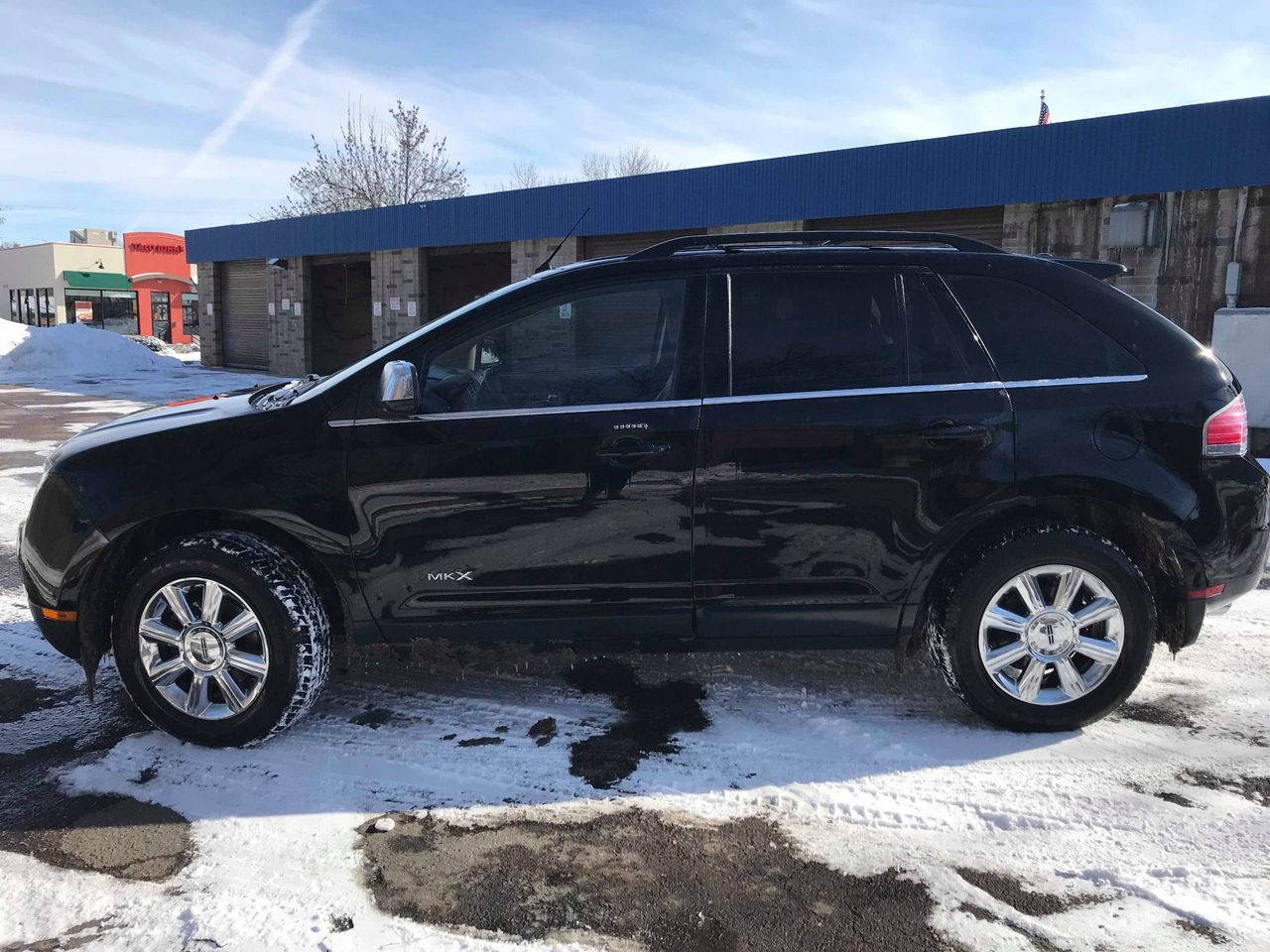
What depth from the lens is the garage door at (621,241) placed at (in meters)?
18.9

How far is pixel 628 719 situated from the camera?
145 inches

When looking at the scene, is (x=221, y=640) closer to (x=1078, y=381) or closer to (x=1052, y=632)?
(x=1052, y=632)

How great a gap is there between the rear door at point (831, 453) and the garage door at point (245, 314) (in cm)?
2921

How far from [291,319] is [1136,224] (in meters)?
23.1

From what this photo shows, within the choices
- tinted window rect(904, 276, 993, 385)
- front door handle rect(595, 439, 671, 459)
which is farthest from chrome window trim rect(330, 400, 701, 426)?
tinted window rect(904, 276, 993, 385)

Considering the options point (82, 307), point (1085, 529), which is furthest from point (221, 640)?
point (82, 307)

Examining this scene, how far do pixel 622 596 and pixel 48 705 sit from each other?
253cm

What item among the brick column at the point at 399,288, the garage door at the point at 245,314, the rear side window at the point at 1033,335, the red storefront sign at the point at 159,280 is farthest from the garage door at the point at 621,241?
the red storefront sign at the point at 159,280

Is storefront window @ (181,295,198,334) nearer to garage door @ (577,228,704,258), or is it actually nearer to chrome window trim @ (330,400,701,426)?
garage door @ (577,228,704,258)

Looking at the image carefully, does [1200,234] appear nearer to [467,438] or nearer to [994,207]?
[994,207]

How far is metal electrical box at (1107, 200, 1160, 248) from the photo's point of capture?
12953 millimetres

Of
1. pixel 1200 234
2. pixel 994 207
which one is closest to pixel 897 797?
pixel 1200 234

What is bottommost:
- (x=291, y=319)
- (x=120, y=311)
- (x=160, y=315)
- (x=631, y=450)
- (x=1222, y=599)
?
(x=1222, y=599)

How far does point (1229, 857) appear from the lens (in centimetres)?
271
